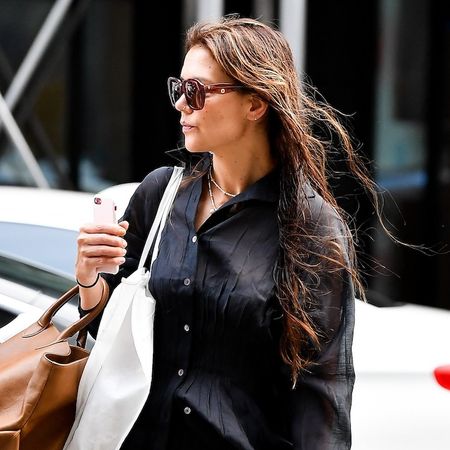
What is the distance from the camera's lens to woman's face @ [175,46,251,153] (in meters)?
Result: 2.35

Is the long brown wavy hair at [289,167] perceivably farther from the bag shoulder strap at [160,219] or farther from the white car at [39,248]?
the white car at [39,248]

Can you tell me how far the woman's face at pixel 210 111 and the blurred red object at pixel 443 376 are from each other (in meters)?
1.51

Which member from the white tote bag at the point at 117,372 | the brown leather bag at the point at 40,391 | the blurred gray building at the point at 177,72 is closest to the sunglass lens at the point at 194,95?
the white tote bag at the point at 117,372

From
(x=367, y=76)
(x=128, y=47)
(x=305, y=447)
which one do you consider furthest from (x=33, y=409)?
(x=128, y=47)

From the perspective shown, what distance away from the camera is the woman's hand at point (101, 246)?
2.28 meters

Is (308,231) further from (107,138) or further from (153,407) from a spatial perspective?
(107,138)

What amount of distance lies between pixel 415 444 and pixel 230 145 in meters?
1.55

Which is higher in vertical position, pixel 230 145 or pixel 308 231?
pixel 230 145

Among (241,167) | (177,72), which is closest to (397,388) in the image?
(241,167)

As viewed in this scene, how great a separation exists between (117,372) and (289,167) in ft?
1.80

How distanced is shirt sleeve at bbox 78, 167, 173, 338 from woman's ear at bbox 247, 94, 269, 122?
24 centimetres

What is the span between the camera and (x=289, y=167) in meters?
2.43

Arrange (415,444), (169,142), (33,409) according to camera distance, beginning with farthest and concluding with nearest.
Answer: (169,142) < (415,444) < (33,409)

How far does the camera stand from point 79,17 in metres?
9.49
